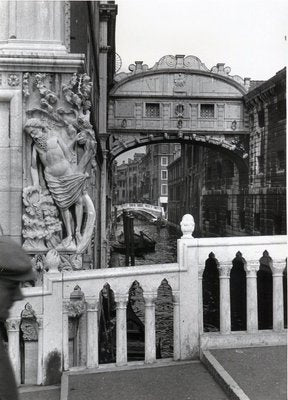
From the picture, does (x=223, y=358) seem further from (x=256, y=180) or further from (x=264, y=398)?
(x=256, y=180)

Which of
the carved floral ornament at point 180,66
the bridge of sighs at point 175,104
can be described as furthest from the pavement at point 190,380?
→ the carved floral ornament at point 180,66


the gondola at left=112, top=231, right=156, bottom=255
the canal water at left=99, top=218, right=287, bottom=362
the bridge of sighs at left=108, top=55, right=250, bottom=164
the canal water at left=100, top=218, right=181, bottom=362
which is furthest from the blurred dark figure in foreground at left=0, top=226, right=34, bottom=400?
the gondola at left=112, top=231, right=156, bottom=255

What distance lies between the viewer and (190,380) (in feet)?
13.4

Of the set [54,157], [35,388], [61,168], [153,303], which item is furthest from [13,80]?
[35,388]

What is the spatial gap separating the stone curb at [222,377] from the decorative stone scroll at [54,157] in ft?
6.17

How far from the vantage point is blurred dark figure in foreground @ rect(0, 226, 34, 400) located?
211 centimetres

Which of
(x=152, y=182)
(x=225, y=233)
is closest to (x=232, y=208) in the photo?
(x=225, y=233)

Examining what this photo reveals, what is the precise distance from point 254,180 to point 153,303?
27867 mm

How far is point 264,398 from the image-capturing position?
11.5ft

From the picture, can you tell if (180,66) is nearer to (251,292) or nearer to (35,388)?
(251,292)

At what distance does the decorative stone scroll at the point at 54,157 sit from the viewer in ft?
16.7

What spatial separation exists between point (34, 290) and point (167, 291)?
18.5m

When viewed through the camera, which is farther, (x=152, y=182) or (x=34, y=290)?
(x=152, y=182)

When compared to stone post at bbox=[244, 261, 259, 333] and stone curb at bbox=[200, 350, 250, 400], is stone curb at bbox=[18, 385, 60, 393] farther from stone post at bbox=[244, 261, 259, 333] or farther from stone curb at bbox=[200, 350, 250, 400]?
stone post at bbox=[244, 261, 259, 333]
